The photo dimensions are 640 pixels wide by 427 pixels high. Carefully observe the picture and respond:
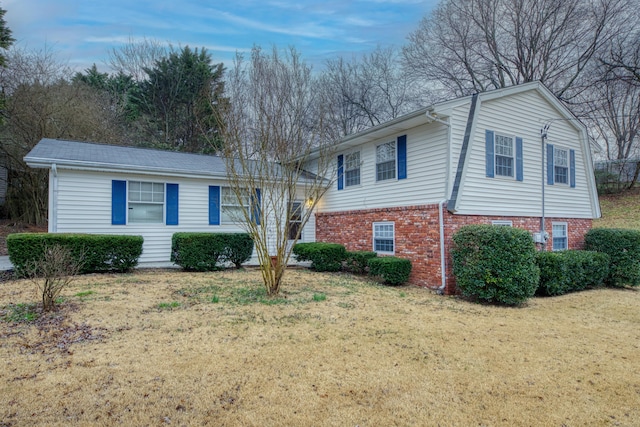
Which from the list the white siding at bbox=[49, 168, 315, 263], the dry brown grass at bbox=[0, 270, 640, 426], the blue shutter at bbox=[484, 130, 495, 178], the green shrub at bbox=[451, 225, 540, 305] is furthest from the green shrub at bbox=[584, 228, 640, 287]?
the white siding at bbox=[49, 168, 315, 263]

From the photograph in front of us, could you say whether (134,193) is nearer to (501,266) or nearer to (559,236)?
(501,266)

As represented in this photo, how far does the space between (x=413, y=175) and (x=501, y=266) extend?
10.8 ft

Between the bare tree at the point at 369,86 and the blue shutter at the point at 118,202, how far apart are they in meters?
16.2

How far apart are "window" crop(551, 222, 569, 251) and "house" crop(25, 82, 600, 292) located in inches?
1.5

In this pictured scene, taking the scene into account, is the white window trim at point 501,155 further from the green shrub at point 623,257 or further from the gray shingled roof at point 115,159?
the gray shingled roof at point 115,159

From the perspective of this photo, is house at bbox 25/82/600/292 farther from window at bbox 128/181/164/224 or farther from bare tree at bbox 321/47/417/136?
bare tree at bbox 321/47/417/136

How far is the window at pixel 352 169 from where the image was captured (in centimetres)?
1152

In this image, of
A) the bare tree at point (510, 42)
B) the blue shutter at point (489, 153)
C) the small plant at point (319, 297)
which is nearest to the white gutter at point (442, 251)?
the blue shutter at point (489, 153)

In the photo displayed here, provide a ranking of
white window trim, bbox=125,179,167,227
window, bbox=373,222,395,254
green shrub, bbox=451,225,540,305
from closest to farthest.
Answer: green shrub, bbox=451,225,540,305 → white window trim, bbox=125,179,167,227 → window, bbox=373,222,395,254

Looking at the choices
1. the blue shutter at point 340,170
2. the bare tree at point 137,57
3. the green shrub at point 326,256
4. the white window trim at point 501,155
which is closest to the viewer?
the white window trim at point 501,155

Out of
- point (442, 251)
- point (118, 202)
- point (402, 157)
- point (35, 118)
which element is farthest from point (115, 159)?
point (442, 251)

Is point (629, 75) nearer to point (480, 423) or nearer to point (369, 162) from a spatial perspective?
point (369, 162)

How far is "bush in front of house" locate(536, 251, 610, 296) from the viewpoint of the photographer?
8.45 m

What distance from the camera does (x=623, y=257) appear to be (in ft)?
32.3
